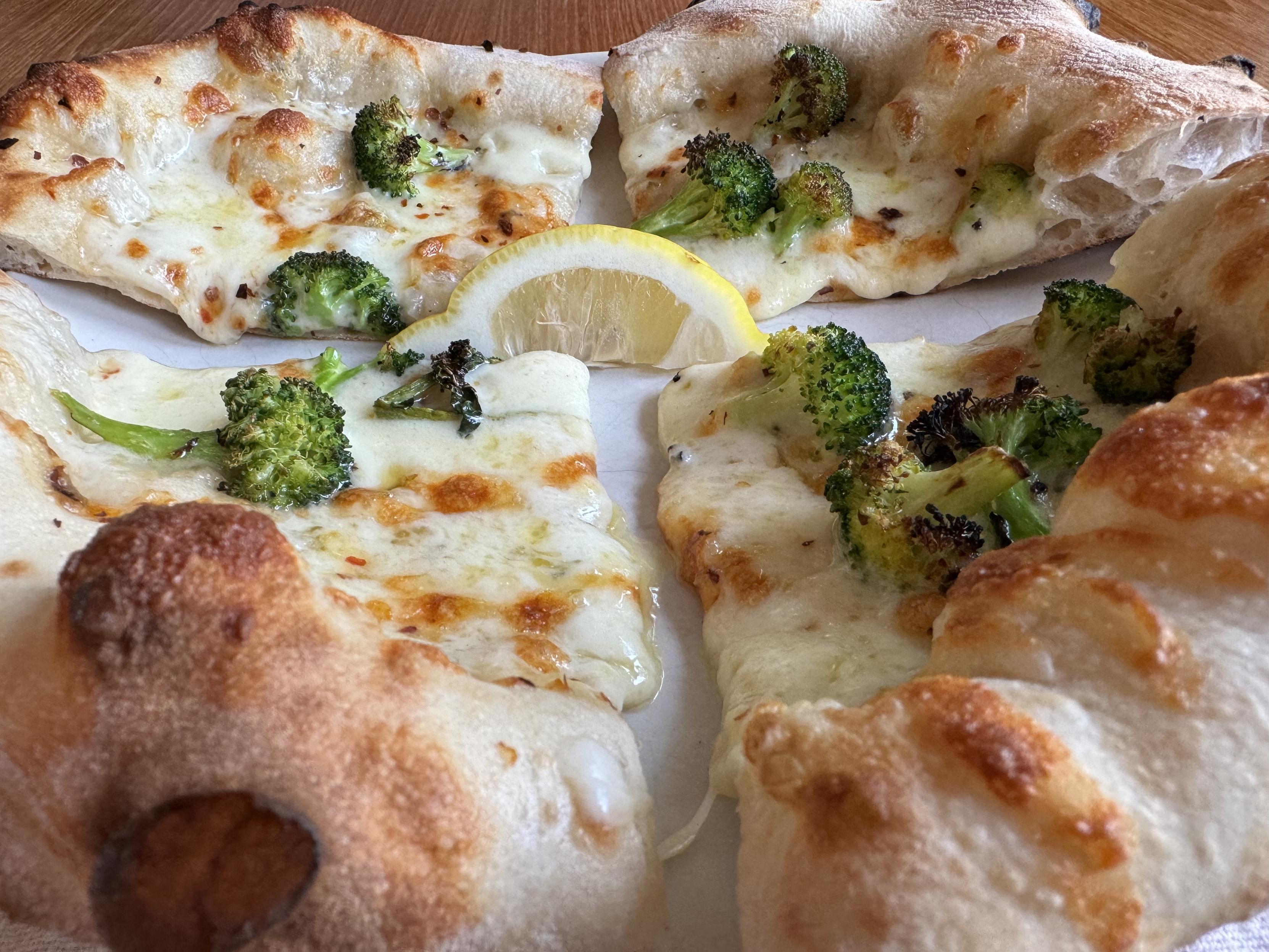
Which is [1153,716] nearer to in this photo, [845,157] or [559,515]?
[559,515]

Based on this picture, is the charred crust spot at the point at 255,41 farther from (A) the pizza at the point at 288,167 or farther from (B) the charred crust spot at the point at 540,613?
(B) the charred crust spot at the point at 540,613

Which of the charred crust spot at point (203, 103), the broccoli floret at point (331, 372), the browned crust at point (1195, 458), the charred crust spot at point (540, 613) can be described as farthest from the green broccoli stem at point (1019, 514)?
the charred crust spot at point (203, 103)

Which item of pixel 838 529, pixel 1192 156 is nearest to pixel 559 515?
pixel 838 529

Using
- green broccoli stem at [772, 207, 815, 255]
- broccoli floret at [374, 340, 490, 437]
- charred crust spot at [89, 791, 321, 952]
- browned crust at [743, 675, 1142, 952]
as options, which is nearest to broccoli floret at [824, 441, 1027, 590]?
browned crust at [743, 675, 1142, 952]

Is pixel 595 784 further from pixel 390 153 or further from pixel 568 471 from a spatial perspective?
pixel 390 153

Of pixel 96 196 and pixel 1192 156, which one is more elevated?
pixel 1192 156

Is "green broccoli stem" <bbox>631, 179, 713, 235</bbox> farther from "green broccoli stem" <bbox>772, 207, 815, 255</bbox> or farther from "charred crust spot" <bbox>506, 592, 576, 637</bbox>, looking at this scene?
"charred crust spot" <bbox>506, 592, 576, 637</bbox>
